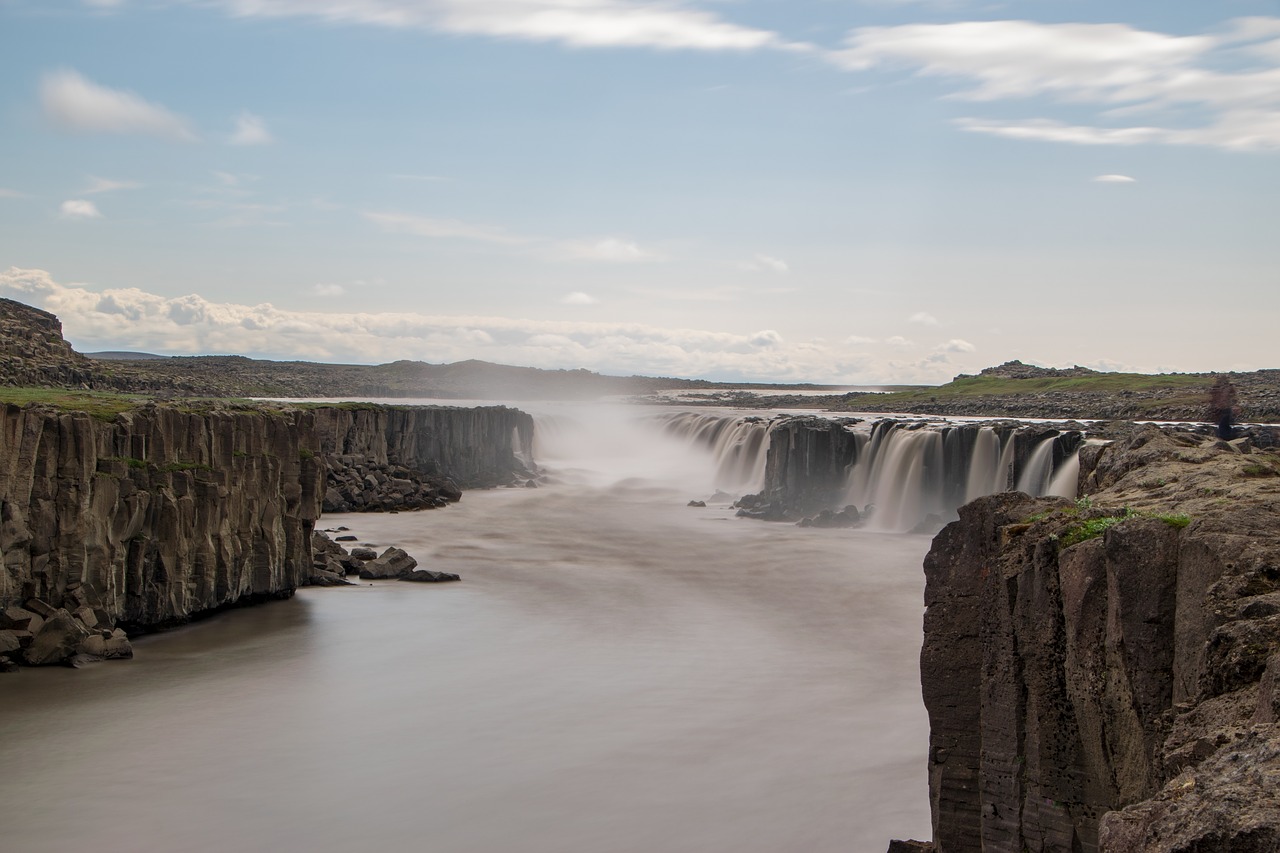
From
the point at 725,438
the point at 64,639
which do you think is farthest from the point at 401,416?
the point at 64,639

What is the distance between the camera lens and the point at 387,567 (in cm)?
3155

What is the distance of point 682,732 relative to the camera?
1830 centimetres

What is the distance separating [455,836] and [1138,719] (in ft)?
29.5

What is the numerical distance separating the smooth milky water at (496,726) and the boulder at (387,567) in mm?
784

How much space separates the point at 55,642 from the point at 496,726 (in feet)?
27.3

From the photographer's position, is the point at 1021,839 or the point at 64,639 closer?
the point at 1021,839

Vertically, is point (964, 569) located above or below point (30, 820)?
above

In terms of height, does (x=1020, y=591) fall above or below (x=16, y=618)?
above

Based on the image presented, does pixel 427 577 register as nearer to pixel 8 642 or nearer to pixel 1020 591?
pixel 8 642

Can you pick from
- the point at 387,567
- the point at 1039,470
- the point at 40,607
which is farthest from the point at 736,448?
the point at 40,607

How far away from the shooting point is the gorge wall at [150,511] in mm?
20688

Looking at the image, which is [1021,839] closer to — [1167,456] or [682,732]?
[1167,456]

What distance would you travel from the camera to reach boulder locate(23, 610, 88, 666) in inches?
807

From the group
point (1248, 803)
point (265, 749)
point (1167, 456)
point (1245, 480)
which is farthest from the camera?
point (265, 749)
